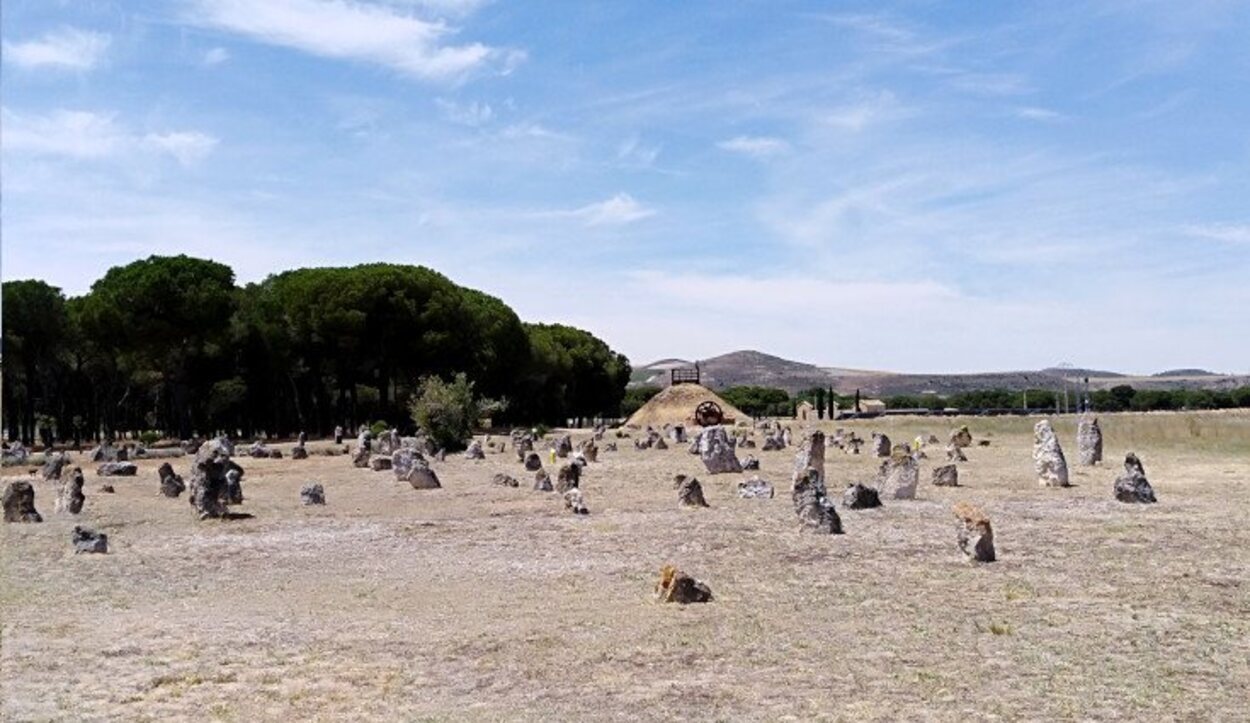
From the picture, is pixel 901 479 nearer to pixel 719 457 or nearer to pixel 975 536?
pixel 975 536

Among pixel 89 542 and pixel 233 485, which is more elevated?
pixel 233 485

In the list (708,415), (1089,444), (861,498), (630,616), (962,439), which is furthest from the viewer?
(708,415)

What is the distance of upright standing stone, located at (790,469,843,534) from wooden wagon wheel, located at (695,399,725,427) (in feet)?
188

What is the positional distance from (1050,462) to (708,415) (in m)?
52.0

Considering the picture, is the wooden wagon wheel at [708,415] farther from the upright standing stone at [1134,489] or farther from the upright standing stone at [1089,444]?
the upright standing stone at [1134,489]

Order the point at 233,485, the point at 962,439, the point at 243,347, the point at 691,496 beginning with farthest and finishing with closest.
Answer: the point at 243,347 < the point at 962,439 < the point at 233,485 < the point at 691,496

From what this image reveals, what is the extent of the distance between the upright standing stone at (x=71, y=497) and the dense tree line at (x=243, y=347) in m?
31.4

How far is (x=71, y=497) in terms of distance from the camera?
24.3 m

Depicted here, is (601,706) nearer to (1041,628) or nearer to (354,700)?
(354,700)

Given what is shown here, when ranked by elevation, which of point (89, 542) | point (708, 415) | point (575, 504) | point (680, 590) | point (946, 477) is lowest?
point (680, 590)

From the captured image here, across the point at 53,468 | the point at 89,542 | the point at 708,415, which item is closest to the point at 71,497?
the point at 89,542

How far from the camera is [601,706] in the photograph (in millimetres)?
9312

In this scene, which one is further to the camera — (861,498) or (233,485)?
(233,485)

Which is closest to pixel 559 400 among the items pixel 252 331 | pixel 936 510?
pixel 252 331
